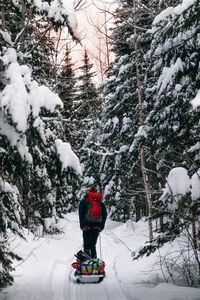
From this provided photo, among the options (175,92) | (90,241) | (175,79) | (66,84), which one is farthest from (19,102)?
(66,84)

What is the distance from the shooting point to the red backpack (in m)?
10.1

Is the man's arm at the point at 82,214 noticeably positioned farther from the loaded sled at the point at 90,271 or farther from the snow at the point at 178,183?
the snow at the point at 178,183

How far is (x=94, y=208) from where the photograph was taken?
10211 mm

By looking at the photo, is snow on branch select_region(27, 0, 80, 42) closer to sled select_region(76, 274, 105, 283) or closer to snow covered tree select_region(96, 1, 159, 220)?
sled select_region(76, 274, 105, 283)

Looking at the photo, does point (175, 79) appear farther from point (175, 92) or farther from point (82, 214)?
point (82, 214)

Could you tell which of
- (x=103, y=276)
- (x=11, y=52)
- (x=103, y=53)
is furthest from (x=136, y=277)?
(x=103, y=53)

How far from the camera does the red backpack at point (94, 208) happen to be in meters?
10.1

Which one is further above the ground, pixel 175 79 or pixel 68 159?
pixel 175 79

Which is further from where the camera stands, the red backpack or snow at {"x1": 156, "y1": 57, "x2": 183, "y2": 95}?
the red backpack

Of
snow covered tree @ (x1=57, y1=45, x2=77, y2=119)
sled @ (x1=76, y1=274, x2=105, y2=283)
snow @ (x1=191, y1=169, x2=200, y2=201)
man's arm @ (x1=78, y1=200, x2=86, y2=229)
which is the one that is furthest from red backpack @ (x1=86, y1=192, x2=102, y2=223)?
snow covered tree @ (x1=57, y1=45, x2=77, y2=119)

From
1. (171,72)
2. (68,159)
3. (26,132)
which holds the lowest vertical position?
(68,159)

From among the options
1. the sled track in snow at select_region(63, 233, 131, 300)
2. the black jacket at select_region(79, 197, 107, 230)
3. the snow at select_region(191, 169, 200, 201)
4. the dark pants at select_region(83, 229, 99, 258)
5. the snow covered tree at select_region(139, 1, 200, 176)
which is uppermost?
the snow covered tree at select_region(139, 1, 200, 176)

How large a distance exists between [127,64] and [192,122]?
1165 centimetres

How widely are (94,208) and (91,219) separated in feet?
1.00
